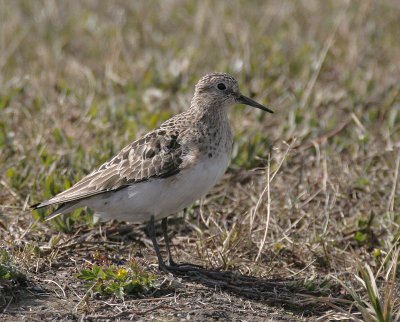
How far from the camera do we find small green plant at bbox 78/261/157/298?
17.2 feet

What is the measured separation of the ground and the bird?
1.14 ft

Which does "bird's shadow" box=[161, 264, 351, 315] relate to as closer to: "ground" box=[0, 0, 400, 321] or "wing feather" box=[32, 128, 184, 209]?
"ground" box=[0, 0, 400, 321]

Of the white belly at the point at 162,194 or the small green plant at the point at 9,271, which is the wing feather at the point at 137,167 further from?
the small green plant at the point at 9,271

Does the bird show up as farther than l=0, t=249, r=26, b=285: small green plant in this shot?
Yes

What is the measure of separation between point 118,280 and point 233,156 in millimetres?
2389

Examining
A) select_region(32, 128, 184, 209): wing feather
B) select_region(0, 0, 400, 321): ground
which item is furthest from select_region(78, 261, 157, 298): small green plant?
select_region(32, 128, 184, 209): wing feather

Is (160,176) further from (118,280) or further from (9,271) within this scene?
(9,271)

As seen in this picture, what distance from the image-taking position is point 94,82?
28.6ft

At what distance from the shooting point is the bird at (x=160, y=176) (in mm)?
5715

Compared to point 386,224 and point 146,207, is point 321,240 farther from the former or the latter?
point 146,207

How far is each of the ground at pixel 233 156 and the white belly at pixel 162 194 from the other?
37cm

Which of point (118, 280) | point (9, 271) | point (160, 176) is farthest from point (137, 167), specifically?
point (9, 271)

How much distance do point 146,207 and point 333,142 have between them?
2750 mm

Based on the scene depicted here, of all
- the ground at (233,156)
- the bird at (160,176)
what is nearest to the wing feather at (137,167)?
the bird at (160,176)
